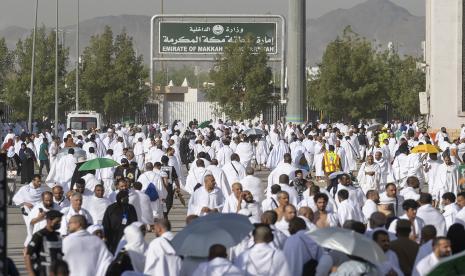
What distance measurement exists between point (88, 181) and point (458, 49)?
37794 mm

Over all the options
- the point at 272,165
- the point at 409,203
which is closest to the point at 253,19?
the point at 272,165

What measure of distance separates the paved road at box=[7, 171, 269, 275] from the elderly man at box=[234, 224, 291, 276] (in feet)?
18.1

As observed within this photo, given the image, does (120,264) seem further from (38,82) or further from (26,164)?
(38,82)

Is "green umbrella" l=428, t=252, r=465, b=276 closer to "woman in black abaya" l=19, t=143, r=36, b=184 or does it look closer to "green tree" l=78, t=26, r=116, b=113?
"woman in black abaya" l=19, t=143, r=36, b=184

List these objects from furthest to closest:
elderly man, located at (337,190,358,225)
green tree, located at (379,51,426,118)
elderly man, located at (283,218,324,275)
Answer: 1. green tree, located at (379,51,426,118)
2. elderly man, located at (337,190,358,225)
3. elderly man, located at (283,218,324,275)

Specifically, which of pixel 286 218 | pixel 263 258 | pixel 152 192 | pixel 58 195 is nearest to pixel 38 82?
pixel 152 192

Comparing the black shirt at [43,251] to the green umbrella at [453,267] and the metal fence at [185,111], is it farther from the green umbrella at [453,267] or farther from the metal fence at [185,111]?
the metal fence at [185,111]

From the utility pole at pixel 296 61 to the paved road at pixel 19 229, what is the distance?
1056 inches

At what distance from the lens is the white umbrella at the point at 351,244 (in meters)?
12.0

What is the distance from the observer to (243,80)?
Answer: 68.4 metres

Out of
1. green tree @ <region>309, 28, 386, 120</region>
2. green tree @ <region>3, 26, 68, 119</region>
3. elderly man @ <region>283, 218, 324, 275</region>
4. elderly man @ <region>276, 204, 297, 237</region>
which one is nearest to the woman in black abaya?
elderly man @ <region>276, 204, 297, 237</region>

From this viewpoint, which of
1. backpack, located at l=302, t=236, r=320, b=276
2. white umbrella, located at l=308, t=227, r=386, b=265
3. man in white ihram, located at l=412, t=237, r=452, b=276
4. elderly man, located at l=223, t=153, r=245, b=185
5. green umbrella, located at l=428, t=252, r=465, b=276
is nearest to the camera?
green umbrella, located at l=428, t=252, r=465, b=276

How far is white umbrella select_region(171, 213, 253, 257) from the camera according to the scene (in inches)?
498

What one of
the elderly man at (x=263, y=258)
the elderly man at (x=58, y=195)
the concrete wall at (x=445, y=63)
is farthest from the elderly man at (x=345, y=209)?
the concrete wall at (x=445, y=63)
